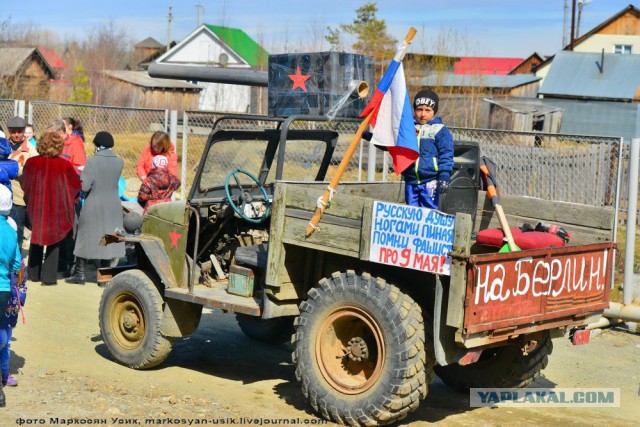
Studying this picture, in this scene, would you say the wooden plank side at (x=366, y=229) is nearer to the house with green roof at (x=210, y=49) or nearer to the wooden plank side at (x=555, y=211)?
the wooden plank side at (x=555, y=211)

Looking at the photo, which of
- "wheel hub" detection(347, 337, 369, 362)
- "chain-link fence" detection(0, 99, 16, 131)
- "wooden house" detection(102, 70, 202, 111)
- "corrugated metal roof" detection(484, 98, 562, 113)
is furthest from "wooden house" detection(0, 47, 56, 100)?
"wheel hub" detection(347, 337, 369, 362)

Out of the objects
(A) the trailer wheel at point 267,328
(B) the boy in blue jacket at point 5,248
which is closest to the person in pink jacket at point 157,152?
(A) the trailer wheel at point 267,328

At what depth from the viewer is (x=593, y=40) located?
59188 mm

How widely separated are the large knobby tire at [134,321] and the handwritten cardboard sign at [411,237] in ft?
7.07

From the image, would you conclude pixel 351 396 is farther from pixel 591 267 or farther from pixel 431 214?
pixel 591 267

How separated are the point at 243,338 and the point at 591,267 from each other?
12.1 feet

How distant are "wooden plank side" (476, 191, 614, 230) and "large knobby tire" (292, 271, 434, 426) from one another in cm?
175

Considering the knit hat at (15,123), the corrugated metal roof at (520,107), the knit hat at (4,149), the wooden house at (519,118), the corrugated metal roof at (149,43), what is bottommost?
the knit hat at (4,149)

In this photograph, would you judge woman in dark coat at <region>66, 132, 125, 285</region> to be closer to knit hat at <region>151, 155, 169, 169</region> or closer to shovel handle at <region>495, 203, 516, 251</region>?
knit hat at <region>151, 155, 169, 169</region>

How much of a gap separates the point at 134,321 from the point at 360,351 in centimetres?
222

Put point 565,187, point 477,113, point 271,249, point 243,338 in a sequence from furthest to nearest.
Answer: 1. point 477,113
2. point 565,187
3. point 243,338
4. point 271,249

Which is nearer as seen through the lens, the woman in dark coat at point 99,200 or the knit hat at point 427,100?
the knit hat at point 427,100

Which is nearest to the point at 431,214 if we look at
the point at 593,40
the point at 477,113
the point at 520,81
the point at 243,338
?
the point at 243,338

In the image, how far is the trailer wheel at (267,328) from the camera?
836 centimetres
